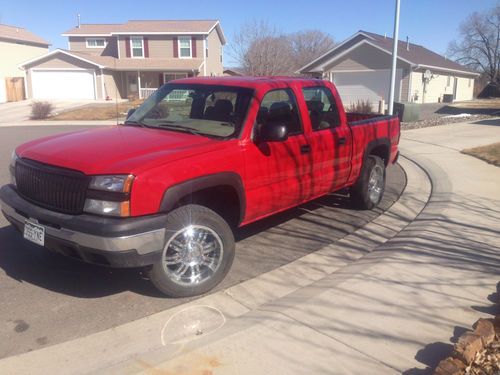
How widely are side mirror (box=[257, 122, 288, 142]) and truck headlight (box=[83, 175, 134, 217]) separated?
147 centimetres

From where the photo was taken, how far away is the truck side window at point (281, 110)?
190 inches

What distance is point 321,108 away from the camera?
221 inches

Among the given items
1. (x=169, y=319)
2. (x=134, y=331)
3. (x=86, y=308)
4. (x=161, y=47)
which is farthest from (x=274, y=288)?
(x=161, y=47)

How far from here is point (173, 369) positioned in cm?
289

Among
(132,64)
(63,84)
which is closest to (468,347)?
(132,64)

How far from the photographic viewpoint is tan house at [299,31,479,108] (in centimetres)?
3169

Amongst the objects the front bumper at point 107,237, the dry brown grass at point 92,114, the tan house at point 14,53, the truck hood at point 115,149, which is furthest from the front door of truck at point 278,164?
the tan house at point 14,53

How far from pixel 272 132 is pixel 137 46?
124ft

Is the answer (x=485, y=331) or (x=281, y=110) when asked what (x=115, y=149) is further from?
(x=485, y=331)

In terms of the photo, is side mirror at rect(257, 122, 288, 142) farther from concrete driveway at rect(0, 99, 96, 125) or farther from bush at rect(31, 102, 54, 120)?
bush at rect(31, 102, 54, 120)

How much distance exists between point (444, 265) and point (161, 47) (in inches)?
1470

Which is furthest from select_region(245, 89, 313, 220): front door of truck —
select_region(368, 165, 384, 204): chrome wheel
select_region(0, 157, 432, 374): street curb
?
select_region(368, 165, 384, 204): chrome wheel

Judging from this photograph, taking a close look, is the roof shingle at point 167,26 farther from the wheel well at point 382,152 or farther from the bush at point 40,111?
the wheel well at point 382,152

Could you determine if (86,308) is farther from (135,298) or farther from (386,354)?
(386,354)
